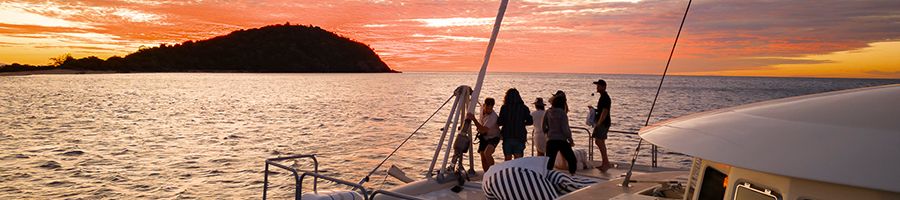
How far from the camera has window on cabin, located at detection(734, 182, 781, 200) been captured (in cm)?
402

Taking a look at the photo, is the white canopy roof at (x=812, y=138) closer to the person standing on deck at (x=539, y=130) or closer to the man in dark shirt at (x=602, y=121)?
the man in dark shirt at (x=602, y=121)

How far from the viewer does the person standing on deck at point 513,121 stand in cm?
1170

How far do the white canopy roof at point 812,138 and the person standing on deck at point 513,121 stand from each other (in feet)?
22.1

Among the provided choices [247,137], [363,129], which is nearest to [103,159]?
[247,137]

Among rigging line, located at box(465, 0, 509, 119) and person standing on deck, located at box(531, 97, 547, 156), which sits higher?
rigging line, located at box(465, 0, 509, 119)

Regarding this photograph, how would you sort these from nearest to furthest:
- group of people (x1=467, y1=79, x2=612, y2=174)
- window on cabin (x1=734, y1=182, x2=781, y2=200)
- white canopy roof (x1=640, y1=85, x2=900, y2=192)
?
1. white canopy roof (x1=640, y1=85, x2=900, y2=192)
2. window on cabin (x1=734, y1=182, x2=781, y2=200)
3. group of people (x1=467, y1=79, x2=612, y2=174)

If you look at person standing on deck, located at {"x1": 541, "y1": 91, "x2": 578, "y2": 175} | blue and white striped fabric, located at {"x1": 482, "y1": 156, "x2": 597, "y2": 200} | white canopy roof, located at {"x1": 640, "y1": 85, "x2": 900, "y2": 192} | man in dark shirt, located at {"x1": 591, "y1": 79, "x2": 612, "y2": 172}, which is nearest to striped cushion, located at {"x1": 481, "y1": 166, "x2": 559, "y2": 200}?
blue and white striped fabric, located at {"x1": 482, "y1": 156, "x2": 597, "y2": 200}

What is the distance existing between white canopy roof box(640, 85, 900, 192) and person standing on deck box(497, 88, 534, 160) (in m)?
6.75

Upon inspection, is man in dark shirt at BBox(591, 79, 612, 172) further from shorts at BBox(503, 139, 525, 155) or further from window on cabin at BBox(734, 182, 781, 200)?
window on cabin at BBox(734, 182, 781, 200)

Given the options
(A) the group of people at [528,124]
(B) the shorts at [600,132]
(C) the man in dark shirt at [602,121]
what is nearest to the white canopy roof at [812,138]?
(A) the group of people at [528,124]

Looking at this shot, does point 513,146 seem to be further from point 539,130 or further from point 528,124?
point 539,130

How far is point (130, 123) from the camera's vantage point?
50.2m

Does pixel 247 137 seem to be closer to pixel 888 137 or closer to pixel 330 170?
pixel 330 170

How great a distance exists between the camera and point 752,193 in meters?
4.20
